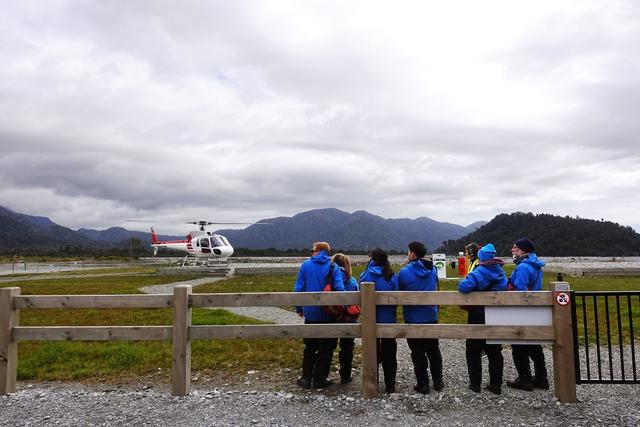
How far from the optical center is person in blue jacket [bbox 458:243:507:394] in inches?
229

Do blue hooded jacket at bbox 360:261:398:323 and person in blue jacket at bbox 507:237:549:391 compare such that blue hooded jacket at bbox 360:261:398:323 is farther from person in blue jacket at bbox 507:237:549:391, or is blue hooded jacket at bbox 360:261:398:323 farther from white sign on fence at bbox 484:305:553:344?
person in blue jacket at bbox 507:237:549:391

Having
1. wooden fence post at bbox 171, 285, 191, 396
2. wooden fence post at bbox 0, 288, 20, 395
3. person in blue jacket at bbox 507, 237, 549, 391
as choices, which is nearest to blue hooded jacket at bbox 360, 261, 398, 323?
person in blue jacket at bbox 507, 237, 549, 391

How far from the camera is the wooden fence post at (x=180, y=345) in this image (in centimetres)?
589

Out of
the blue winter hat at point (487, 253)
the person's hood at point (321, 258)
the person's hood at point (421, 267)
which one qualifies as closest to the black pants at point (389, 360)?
the person's hood at point (421, 267)

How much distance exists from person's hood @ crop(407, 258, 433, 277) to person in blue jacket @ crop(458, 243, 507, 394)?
492mm

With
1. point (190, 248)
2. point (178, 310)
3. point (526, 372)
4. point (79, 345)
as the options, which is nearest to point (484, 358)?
point (526, 372)

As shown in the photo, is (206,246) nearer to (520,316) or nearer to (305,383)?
(305,383)

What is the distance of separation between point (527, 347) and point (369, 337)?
2348 millimetres

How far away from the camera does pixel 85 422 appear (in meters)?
5.15

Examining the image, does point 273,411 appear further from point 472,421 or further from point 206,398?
point 472,421

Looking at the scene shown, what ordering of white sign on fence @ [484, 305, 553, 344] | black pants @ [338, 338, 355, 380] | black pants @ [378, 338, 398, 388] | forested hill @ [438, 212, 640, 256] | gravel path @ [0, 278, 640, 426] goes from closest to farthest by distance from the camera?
gravel path @ [0, 278, 640, 426]
white sign on fence @ [484, 305, 553, 344]
black pants @ [378, 338, 398, 388]
black pants @ [338, 338, 355, 380]
forested hill @ [438, 212, 640, 256]

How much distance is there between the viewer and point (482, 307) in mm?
6102

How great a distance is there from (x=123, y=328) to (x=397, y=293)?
378cm

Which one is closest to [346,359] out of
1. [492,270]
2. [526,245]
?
[492,270]
